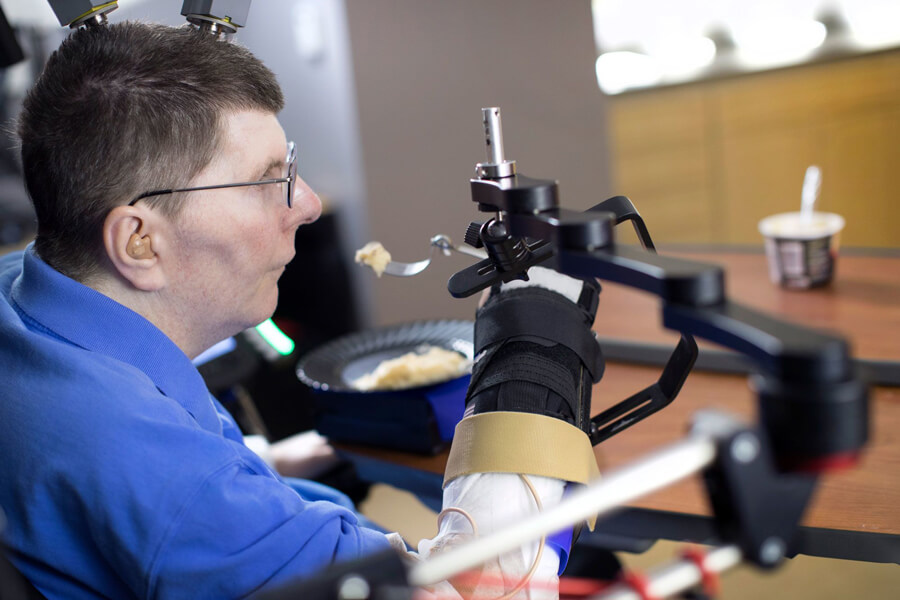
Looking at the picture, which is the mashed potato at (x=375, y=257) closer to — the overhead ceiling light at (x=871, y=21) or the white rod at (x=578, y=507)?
the white rod at (x=578, y=507)

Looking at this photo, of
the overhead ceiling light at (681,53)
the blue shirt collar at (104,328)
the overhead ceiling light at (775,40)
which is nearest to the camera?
the blue shirt collar at (104,328)

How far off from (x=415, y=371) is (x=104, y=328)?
41 centimetres

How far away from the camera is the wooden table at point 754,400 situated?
77cm

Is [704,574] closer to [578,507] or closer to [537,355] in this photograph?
[578,507]

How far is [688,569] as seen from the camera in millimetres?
361

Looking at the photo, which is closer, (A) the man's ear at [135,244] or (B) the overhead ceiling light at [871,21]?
(A) the man's ear at [135,244]

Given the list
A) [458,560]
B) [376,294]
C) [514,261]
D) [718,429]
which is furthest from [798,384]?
[376,294]

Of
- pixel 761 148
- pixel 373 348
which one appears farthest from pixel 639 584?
pixel 761 148

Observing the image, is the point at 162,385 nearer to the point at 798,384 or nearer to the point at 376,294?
the point at 798,384

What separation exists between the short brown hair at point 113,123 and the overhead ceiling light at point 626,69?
3.23 meters

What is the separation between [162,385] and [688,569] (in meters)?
0.52

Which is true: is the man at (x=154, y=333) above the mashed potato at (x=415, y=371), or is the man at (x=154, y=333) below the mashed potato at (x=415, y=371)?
above

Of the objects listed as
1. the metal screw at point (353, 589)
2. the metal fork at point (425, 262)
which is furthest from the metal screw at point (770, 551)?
the metal fork at point (425, 262)

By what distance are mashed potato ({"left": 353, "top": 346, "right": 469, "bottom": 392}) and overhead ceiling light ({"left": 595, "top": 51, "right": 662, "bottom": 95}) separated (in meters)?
2.97
